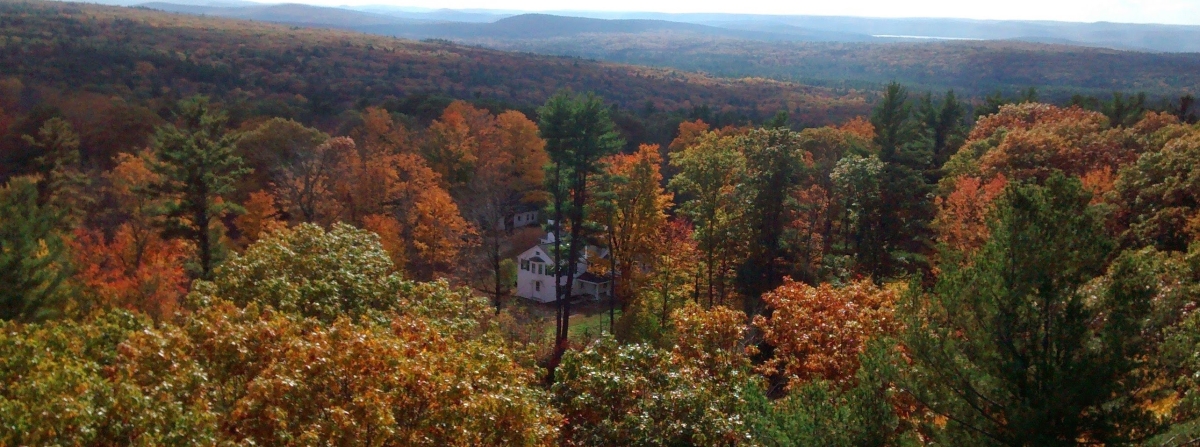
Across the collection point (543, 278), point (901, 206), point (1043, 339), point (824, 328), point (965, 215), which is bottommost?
point (543, 278)

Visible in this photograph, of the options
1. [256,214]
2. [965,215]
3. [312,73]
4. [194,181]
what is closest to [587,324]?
[256,214]

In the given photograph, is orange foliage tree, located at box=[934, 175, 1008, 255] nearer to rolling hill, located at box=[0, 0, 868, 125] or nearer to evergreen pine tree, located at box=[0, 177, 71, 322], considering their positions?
evergreen pine tree, located at box=[0, 177, 71, 322]

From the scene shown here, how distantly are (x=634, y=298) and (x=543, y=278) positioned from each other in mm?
11773

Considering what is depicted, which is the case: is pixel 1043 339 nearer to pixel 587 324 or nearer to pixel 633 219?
pixel 633 219

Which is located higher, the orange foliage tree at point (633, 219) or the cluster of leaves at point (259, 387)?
the cluster of leaves at point (259, 387)

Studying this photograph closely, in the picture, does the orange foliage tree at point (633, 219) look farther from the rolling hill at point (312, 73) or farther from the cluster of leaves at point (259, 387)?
the rolling hill at point (312, 73)

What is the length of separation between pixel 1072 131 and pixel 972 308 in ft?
84.5

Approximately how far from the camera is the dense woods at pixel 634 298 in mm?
9359

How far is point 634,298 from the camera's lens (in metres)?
31.2

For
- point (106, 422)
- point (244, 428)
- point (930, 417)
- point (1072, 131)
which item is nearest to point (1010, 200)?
point (930, 417)

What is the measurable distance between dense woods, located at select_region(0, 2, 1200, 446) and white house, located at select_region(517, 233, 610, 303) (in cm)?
103

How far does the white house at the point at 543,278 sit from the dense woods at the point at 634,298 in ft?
3.37

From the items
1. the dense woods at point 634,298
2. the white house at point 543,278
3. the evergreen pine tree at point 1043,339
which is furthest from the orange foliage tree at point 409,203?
the evergreen pine tree at point 1043,339

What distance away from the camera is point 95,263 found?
1167 inches
